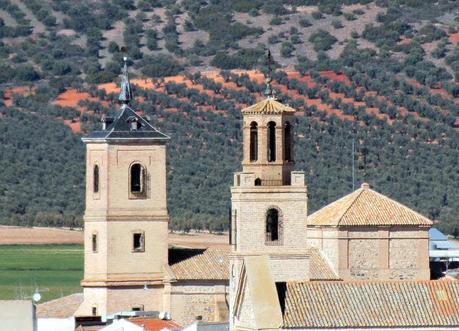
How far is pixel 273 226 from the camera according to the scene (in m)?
67.0

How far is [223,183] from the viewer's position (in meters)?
126

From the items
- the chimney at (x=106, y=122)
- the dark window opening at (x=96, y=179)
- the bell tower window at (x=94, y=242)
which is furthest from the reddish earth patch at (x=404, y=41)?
the bell tower window at (x=94, y=242)

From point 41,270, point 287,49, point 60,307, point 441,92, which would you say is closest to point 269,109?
point 60,307

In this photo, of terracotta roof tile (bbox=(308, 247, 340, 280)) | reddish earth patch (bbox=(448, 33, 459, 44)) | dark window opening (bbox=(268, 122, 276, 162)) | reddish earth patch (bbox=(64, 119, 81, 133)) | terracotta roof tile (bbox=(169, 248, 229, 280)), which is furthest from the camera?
reddish earth patch (bbox=(448, 33, 459, 44))

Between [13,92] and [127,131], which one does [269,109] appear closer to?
[127,131]

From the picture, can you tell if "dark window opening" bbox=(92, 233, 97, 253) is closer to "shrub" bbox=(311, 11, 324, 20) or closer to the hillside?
the hillside

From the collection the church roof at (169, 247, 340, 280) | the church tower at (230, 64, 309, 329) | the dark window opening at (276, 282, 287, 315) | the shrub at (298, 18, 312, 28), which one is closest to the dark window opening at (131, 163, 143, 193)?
the church roof at (169, 247, 340, 280)

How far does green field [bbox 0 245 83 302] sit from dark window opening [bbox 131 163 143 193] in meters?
9.26

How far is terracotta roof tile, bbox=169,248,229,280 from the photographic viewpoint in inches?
2918

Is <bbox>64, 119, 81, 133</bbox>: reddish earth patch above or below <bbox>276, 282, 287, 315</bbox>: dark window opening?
above

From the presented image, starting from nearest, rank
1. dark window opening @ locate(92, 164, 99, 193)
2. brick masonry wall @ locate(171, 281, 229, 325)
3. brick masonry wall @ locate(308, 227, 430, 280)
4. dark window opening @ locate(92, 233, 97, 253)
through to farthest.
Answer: brick masonry wall @ locate(308, 227, 430, 280) → brick masonry wall @ locate(171, 281, 229, 325) → dark window opening @ locate(92, 233, 97, 253) → dark window opening @ locate(92, 164, 99, 193)

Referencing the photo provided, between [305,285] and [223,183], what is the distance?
6162 centimetres

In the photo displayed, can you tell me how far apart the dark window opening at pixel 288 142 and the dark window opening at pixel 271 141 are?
26 centimetres

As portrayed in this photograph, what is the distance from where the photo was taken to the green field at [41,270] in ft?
301
